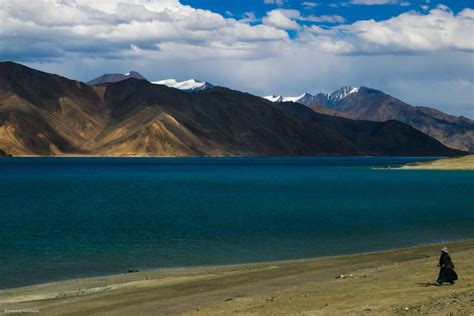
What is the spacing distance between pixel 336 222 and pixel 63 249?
2372 cm

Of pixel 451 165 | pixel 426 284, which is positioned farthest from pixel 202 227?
pixel 451 165

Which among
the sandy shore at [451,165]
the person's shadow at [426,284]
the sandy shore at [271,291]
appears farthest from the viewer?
the sandy shore at [451,165]

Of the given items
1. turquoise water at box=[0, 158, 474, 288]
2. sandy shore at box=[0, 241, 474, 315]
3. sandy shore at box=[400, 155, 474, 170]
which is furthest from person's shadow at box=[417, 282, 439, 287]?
sandy shore at box=[400, 155, 474, 170]

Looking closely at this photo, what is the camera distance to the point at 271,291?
77.5 feet

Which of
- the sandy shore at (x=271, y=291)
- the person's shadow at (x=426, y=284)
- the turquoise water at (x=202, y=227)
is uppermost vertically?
the person's shadow at (x=426, y=284)

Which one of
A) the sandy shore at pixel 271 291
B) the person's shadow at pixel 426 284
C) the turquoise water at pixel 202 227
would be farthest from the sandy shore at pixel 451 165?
the person's shadow at pixel 426 284

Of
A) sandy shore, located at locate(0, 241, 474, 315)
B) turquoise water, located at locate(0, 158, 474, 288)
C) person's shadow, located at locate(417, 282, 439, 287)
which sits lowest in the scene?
turquoise water, located at locate(0, 158, 474, 288)

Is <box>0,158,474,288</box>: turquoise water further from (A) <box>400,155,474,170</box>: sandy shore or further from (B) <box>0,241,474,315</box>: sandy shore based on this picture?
(A) <box>400,155,474,170</box>: sandy shore

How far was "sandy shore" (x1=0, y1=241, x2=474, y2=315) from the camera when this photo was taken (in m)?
19.4

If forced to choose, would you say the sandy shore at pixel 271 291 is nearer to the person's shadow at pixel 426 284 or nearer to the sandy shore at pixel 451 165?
the person's shadow at pixel 426 284

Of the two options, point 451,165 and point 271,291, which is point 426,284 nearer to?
point 271,291

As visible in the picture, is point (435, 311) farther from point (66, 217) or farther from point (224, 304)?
point (66, 217)

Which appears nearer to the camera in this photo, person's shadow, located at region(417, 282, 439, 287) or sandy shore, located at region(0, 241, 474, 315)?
sandy shore, located at region(0, 241, 474, 315)

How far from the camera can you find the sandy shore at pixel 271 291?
19.4m
